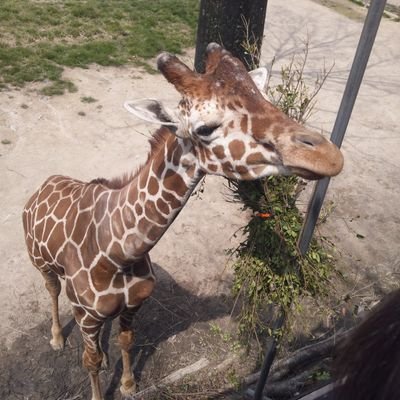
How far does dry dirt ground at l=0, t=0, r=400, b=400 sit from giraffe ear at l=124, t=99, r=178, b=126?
108 centimetres

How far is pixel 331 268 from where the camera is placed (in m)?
3.70

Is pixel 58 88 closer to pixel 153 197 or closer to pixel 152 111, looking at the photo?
pixel 153 197

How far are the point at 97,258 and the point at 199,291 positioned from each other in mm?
2314

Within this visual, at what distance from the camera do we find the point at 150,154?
337 cm

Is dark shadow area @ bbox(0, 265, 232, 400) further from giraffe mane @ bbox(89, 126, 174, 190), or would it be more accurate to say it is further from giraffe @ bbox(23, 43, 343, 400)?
giraffe mane @ bbox(89, 126, 174, 190)

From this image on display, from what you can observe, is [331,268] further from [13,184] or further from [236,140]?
[13,184]

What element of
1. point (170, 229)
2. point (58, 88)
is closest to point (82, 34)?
point (58, 88)

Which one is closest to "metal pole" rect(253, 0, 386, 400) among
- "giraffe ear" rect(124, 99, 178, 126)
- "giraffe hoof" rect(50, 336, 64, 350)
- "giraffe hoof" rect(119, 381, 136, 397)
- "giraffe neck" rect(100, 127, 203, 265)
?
"giraffe neck" rect(100, 127, 203, 265)

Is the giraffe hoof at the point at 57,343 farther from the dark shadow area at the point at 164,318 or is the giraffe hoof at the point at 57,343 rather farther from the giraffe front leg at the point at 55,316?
the dark shadow area at the point at 164,318

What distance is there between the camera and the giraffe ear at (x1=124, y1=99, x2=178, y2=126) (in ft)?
9.31

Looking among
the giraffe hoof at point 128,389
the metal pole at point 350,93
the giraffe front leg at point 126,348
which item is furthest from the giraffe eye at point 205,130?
the giraffe hoof at point 128,389

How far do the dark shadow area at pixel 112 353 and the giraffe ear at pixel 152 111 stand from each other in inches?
116

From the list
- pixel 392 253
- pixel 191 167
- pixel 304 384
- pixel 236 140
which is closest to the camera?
pixel 236 140

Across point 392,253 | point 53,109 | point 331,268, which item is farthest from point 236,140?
point 53,109
